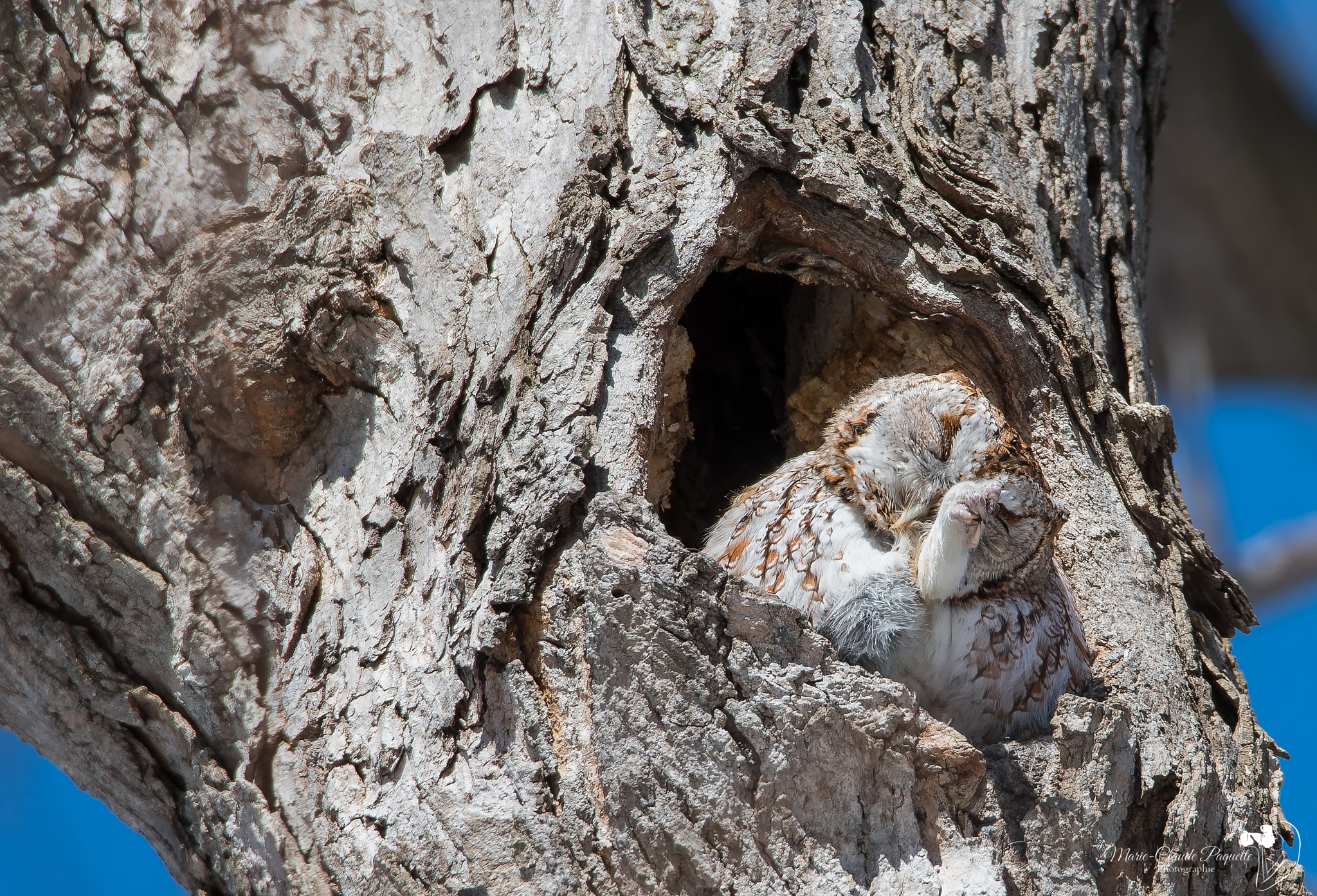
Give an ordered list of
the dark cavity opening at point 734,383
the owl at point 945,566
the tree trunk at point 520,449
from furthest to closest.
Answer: the dark cavity opening at point 734,383 → the owl at point 945,566 → the tree trunk at point 520,449

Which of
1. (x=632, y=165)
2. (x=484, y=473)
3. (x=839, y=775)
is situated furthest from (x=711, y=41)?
(x=839, y=775)

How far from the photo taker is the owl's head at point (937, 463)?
Result: 7.32 feet

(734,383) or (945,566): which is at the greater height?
(734,383)

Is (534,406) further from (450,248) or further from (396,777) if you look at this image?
(396,777)

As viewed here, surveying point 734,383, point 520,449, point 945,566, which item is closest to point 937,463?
point 945,566

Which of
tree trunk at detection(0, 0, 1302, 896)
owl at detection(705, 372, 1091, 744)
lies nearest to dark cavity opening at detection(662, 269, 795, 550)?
tree trunk at detection(0, 0, 1302, 896)

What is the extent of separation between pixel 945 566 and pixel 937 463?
0.27 metres

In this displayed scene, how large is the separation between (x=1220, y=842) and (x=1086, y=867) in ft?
1.27

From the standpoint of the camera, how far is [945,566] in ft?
7.25

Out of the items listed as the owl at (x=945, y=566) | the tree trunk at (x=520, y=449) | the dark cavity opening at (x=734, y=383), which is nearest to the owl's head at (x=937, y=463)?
the owl at (x=945, y=566)

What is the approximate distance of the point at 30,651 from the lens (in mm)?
2273

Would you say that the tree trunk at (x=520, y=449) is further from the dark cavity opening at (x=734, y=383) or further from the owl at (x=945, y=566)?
the dark cavity opening at (x=734, y=383)

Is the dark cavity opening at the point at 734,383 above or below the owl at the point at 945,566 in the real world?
above

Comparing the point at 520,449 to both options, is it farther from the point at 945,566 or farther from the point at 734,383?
the point at 734,383
